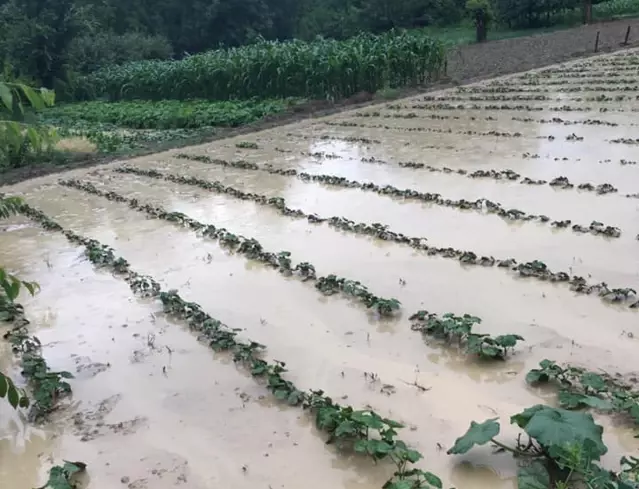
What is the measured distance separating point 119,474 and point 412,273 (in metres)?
2.79

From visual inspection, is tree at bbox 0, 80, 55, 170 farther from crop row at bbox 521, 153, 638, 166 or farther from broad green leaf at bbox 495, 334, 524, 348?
crop row at bbox 521, 153, 638, 166

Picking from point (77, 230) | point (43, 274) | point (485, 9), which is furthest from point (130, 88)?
point (43, 274)

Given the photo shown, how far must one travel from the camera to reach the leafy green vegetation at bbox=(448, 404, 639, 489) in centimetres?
273

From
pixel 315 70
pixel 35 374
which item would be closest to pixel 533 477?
pixel 35 374

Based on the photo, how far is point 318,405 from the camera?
3570 millimetres

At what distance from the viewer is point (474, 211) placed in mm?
6707

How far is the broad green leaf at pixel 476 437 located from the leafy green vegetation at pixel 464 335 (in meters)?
0.90

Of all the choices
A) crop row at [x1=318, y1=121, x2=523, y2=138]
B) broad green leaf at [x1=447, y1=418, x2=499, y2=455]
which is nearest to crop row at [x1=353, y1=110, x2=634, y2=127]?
crop row at [x1=318, y1=121, x2=523, y2=138]

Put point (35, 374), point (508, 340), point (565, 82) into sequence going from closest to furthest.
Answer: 1. point (508, 340)
2. point (35, 374)
3. point (565, 82)

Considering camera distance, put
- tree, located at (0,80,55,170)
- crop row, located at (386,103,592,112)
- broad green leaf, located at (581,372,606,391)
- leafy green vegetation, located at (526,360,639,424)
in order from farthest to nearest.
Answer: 1. crop row, located at (386,103,592,112)
2. broad green leaf, located at (581,372,606,391)
3. leafy green vegetation, located at (526,360,639,424)
4. tree, located at (0,80,55,170)

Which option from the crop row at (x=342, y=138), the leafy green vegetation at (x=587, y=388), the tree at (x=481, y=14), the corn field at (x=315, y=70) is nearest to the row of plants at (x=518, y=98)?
the corn field at (x=315, y=70)

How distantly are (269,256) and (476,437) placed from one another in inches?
133

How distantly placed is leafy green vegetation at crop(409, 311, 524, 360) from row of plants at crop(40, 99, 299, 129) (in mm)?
10620

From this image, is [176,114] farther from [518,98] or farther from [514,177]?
[514,177]
